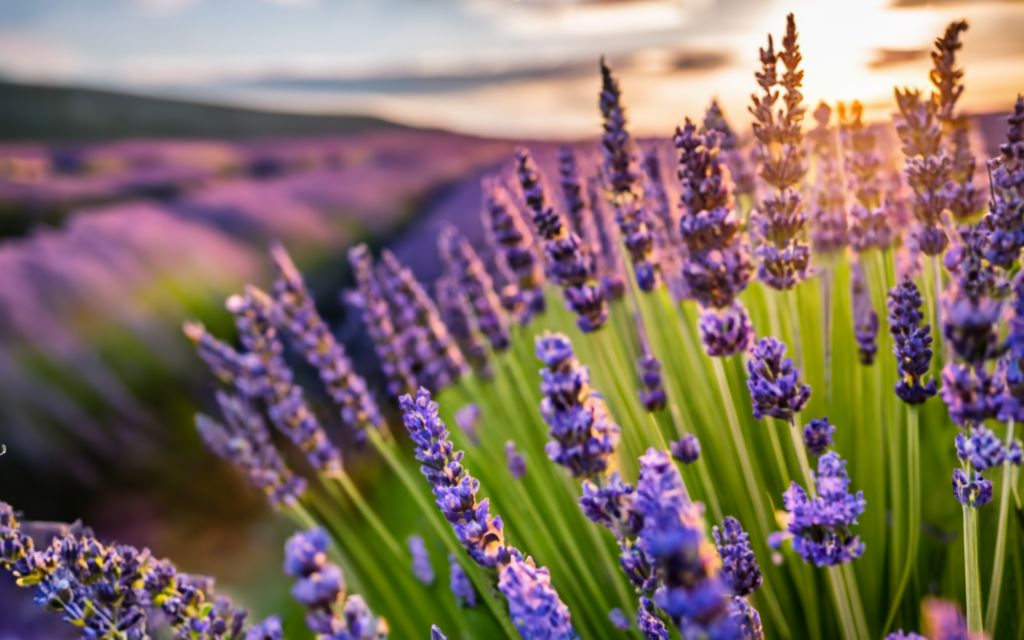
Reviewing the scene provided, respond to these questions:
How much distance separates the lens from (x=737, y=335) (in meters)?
0.69

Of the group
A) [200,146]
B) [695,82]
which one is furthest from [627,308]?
[200,146]

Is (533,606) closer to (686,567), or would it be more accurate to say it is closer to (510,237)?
(686,567)

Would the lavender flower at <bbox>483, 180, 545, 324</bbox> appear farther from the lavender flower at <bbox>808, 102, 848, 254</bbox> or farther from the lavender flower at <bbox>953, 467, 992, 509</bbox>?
the lavender flower at <bbox>953, 467, 992, 509</bbox>

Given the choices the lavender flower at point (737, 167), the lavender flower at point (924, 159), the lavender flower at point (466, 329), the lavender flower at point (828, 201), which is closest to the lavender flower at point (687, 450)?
the lavender flower at point (924, 159)

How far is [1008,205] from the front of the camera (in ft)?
1.68

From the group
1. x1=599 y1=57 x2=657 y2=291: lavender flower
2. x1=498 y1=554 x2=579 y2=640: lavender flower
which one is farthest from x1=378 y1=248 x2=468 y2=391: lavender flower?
x1=498 y1=554 x2=579 y2=640: lavender flower

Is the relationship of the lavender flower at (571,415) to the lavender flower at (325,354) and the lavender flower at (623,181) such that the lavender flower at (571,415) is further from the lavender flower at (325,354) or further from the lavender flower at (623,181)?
the lavender flower at (325,354)

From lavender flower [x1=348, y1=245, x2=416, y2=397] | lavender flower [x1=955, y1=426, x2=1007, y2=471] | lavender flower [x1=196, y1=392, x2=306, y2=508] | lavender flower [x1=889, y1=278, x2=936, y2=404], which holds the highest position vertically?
lavender flower [x1=348, y1=245, x2=416, y2=397]

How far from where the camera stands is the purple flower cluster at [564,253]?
2.55 ft

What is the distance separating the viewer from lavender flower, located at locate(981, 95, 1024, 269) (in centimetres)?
51

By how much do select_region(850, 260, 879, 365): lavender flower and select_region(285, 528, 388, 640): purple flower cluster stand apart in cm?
72

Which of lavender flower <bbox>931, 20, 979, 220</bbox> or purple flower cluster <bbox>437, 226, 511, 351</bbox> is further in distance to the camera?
purple flower cluster <bbox>437, 226, 511, 351</bbox>

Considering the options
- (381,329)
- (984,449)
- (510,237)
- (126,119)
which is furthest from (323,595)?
(126,119)

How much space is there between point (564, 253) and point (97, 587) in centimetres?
47
